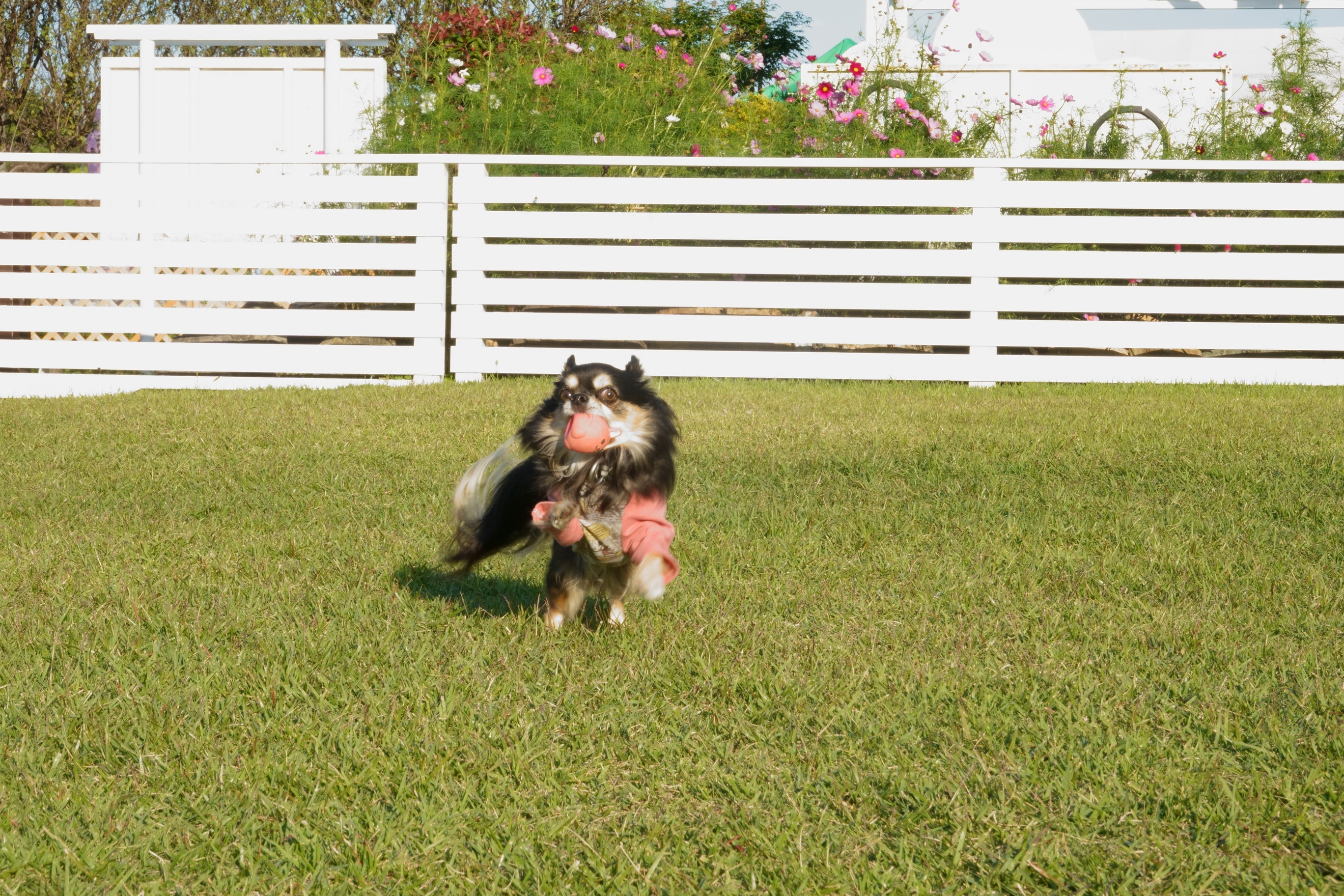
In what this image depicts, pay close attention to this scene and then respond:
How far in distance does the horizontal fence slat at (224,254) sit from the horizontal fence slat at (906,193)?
0.61 m

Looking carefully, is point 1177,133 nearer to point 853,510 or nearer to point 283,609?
point 853,510

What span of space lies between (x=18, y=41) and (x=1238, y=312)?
16880mm

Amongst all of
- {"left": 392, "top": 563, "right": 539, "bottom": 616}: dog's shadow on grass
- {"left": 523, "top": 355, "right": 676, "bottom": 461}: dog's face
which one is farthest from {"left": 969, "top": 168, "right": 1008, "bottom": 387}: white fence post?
{"left": 523, "top": 355, "right": 676, "bottom": 461}: dog's face

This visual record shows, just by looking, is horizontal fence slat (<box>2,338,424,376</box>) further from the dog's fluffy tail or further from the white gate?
the dog's fluffy tail

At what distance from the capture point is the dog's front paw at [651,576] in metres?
3.17

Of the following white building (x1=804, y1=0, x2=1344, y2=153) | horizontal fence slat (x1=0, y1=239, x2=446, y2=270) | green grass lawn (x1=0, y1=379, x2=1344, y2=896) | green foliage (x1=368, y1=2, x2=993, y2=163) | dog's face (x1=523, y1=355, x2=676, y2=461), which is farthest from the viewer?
white building (x1=804, y1=0, x2=1344, y2=153)

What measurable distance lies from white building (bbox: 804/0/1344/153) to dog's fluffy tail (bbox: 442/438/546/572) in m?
10.7

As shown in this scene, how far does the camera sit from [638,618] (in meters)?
3.65

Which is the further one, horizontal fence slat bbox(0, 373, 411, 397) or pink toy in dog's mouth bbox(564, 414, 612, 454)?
horizontal fence slat bbox(0, 373, 411, 397)

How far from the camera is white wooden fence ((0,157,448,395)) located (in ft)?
31.7

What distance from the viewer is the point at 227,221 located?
9773mm

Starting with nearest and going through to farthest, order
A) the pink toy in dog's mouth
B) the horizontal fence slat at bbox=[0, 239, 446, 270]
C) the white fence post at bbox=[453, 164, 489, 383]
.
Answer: the pink toy in dog's mouth
the white fence post at bbox=[453, 164, 489, 383]
the horizontal fence slat at bbox=[0, 239, 446, 270]

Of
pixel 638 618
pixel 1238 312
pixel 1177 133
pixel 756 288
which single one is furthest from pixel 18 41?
pixel 638 618

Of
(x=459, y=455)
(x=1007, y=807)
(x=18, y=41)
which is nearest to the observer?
(x=1007, y=807)
